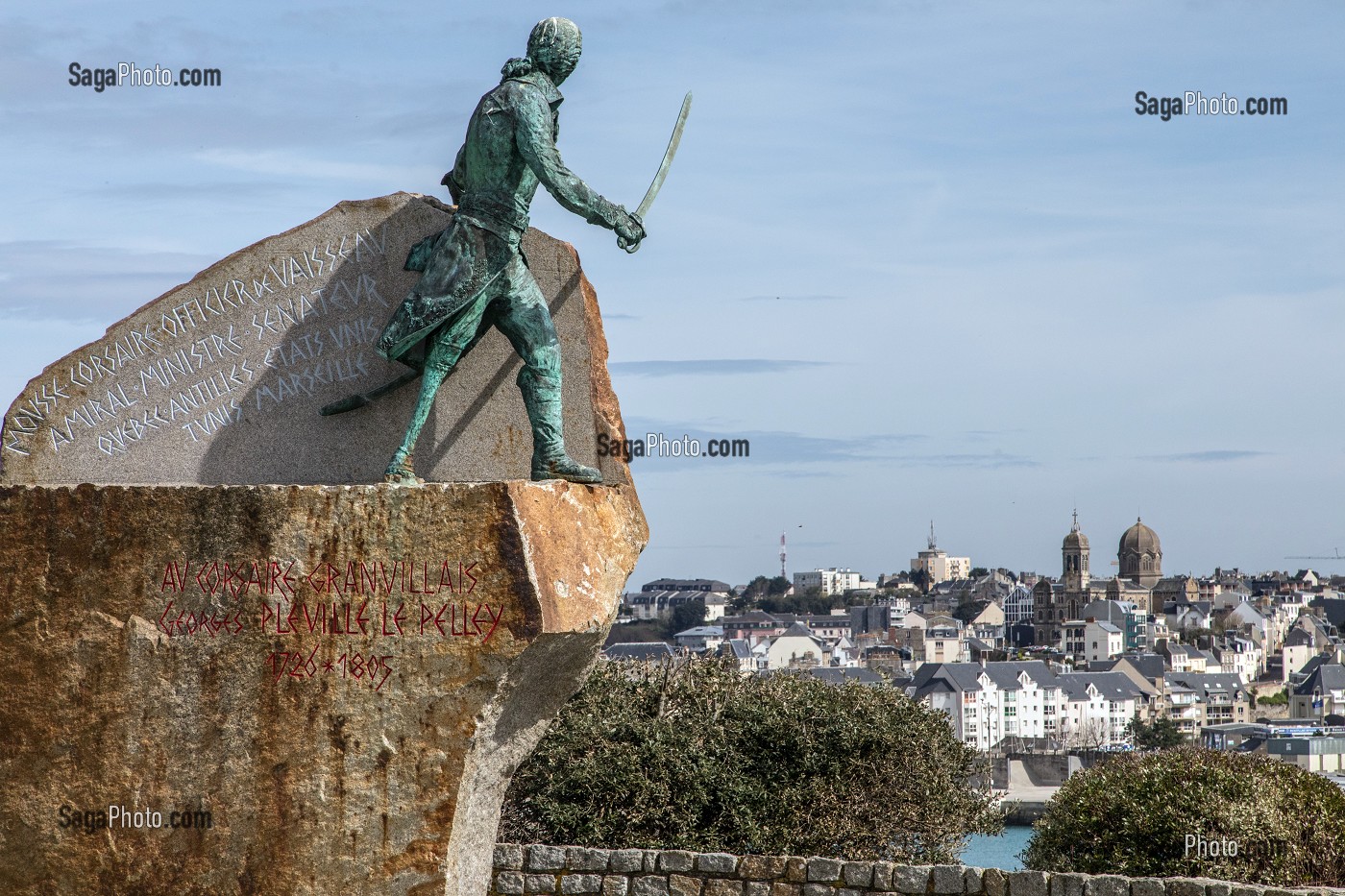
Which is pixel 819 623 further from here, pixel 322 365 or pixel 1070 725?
pixel 322 365

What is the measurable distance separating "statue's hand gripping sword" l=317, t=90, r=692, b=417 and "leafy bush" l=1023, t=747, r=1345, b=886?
9.12m

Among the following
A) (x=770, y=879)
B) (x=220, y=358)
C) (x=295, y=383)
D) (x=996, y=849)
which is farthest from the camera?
(x=996, y=849)

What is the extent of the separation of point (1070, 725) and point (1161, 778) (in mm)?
99000

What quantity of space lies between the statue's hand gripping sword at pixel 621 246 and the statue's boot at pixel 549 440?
74 cm

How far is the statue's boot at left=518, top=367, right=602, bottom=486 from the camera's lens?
9.23 metres

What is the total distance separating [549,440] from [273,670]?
1.85m

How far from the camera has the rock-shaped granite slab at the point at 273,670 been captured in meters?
8.54

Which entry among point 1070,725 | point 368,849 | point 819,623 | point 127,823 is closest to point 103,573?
point 127,823

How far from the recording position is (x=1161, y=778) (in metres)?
16.5

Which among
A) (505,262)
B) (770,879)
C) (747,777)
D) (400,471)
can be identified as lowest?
(770,879)

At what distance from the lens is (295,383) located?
10.0 meters

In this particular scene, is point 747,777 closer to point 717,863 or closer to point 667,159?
point 717,863

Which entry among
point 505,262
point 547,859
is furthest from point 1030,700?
point 505,262

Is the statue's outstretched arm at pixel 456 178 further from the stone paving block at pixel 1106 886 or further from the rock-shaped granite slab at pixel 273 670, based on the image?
the stone paving block at pixel 1106 886
